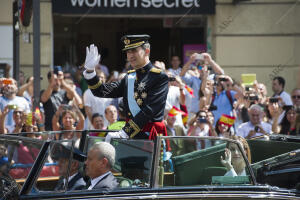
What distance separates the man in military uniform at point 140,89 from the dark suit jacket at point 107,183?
0.79 metres

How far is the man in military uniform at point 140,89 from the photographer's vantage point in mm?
5387

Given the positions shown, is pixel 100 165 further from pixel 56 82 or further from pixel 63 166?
pixel 56 82

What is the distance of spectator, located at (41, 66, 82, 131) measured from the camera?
915 centimetres

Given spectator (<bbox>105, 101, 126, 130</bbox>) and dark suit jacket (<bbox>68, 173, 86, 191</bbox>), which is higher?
spectator (<bbox>105, 101, 126, 130</bbox>)

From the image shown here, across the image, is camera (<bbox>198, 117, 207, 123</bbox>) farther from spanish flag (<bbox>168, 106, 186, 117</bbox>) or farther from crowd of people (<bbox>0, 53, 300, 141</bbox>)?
spanish flag (<bbox>168, 106, 186, 117</bbox>)

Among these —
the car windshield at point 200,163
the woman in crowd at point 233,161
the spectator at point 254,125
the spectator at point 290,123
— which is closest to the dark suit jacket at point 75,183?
the car windshield at point 200,163

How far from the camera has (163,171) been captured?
15.0 feet

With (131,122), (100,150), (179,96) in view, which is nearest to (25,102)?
(179,96)

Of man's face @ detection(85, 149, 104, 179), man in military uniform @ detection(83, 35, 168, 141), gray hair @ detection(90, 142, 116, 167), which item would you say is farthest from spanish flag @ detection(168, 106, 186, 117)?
man's face @ detection(85, 149, 104, 179)

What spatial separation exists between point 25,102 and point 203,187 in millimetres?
4791

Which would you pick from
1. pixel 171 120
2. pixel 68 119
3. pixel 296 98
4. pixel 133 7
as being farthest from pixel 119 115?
pixel 133 7

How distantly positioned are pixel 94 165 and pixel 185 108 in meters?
5.16

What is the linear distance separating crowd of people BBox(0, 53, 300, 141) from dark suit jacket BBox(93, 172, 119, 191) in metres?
3.13

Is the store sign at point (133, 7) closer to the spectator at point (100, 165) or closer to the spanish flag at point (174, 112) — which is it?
the spanish flag at point (174, 112)
